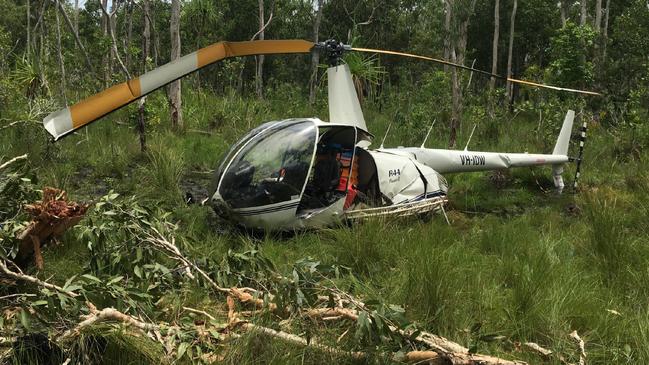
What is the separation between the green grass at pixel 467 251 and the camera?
10.2 ft

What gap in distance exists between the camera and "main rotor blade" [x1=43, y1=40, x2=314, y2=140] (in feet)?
11.8

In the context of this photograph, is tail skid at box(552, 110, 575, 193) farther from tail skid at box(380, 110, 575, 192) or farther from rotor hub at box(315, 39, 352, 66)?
rotor hub at box(315, 39, 352, 66)

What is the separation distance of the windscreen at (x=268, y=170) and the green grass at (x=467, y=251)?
431mm

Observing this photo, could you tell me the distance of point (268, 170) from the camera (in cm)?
548

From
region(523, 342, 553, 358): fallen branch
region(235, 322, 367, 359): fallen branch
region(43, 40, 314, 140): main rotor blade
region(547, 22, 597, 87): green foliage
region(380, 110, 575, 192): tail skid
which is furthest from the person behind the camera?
region(547, 22, 597, 87): green foliage

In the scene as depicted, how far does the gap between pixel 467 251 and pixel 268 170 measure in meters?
2.14

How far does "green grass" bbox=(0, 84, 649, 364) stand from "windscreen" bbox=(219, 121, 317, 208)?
43 centimetres

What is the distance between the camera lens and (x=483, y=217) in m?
7.18

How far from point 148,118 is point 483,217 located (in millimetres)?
5924

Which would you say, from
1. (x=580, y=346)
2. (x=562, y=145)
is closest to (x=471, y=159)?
(x=562, y=145)

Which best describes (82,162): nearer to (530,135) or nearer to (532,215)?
(532,215)

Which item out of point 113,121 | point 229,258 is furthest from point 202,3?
point 229,258

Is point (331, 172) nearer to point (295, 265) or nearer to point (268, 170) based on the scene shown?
point (268, 170)

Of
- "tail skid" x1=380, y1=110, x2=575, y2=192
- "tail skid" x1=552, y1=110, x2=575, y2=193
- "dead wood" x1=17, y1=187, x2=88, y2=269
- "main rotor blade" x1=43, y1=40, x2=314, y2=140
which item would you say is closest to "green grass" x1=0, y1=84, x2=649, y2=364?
"tail skid" x1=552, y1=110, x2=575, y2=193
